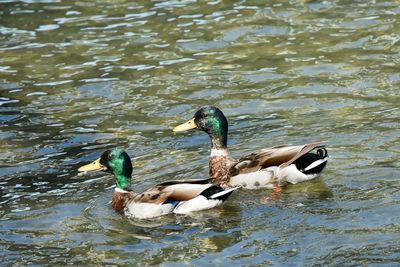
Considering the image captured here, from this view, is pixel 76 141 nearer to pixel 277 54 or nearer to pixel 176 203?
pixel 176 203

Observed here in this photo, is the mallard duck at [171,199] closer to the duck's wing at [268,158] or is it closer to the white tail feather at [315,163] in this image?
the duck's wing at [268,158]

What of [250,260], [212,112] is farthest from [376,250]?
[212,112]

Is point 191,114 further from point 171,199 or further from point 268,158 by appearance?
point 171,199

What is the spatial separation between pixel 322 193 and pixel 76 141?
3.76m

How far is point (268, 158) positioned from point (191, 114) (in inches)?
117

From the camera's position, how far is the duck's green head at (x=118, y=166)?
38.9 feet

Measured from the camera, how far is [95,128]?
1440cm

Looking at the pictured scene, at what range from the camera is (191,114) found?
1470cm

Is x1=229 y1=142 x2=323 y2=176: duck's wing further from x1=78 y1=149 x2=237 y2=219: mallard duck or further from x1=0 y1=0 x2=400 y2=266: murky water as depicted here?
x1=78 y1=149 x2=237 y2=219: mallard duck

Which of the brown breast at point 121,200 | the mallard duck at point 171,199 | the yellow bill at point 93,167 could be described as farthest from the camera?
the yellow bill at point 93,167

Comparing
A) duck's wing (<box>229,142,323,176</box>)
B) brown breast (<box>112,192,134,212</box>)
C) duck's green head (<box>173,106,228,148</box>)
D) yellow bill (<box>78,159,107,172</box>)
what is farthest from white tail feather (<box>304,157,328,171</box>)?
yellow bill (<box>78,159,107,172</box>)

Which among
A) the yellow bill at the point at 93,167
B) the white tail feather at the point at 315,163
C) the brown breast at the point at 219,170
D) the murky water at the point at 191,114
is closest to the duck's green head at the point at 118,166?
the yellow bill at the point at 93,167

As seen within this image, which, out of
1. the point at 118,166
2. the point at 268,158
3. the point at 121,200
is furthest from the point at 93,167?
the point at 268,158

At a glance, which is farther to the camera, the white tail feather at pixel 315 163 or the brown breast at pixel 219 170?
the brown breast at pixel 219 170
